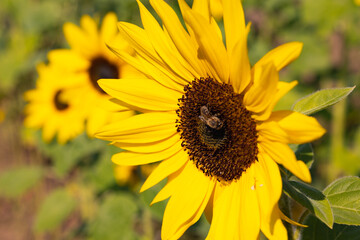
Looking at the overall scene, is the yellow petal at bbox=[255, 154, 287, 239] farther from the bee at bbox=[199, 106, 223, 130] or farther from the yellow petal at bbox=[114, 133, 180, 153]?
→ the yellow petal at bbox=[114, 133, 180, 153]

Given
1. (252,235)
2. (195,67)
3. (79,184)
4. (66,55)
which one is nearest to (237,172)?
(252,235)

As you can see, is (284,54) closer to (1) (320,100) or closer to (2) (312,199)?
(1) (320,100)

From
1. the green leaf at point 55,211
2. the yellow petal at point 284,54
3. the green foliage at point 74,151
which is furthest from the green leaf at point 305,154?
the green leaf at point 55,211

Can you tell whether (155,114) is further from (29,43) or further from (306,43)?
Result: (29,43)

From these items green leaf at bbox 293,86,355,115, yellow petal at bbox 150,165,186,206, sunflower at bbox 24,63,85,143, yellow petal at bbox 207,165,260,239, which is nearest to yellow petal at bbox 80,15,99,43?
sunflower at bbox 24,63,85,143

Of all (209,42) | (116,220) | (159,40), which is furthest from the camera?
(116,220)

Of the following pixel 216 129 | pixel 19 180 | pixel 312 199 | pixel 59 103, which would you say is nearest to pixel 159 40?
pixel 216 129

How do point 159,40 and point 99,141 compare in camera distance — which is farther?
point 99,141
